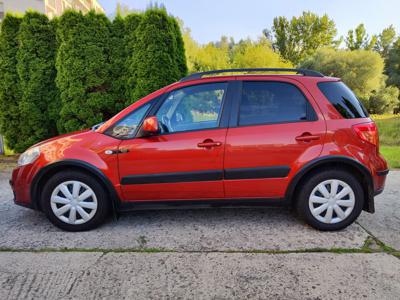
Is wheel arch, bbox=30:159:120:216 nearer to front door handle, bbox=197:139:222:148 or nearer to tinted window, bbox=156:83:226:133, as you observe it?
tinted window, bbox=156:83:226:133

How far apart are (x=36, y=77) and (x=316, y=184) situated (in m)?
6.14

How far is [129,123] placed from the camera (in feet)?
10.7

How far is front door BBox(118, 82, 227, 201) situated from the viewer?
3.10m

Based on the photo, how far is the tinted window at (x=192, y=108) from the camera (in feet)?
10.5

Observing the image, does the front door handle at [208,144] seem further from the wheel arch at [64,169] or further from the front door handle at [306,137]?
the wheel arch at [64,169]

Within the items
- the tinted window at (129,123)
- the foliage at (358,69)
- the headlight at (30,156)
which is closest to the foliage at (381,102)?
the foliage at (358,69)

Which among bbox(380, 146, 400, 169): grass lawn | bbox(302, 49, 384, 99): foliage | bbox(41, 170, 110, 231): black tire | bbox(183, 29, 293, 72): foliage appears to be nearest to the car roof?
bbox(41, 170, 110, 231): black tire

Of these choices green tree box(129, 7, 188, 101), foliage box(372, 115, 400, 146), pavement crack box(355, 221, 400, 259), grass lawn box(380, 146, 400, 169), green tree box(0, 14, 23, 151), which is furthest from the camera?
foliage box(372, 115, 400, 146)

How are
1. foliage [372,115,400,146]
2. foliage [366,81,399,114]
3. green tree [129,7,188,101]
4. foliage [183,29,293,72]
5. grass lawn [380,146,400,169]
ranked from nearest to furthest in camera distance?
1. grass lawn [380,146,400,169]
2. green tree [129,7,188,101]
3. foliage [372,115,400,146]
4. foliage [183,29,293,72]
5. foliage [366,81,399,114]

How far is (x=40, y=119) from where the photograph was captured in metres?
6.79

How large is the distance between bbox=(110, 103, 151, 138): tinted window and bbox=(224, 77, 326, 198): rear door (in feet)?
3.11

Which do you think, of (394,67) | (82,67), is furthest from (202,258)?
(394,67)

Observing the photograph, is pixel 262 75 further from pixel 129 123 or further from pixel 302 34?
pixel 302 34

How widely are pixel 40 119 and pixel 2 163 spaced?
1333 millimetres
